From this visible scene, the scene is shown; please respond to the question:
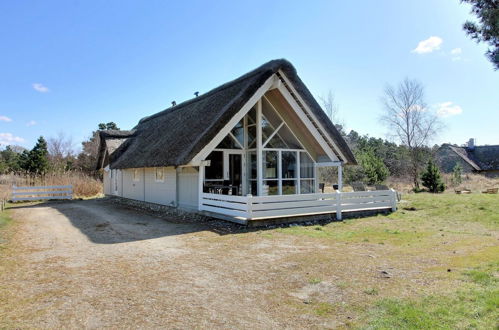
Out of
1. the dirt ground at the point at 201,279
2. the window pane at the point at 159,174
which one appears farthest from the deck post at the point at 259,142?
the window pane at the point at 159,174

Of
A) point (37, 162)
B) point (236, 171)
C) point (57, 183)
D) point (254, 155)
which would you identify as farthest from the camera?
point (37, 162)

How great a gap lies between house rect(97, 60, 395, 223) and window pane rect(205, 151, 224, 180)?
0.04 m

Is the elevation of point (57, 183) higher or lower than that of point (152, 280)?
higher

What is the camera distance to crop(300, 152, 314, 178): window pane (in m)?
14.5

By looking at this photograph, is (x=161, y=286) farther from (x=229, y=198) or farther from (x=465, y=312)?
(x=229, y=198)

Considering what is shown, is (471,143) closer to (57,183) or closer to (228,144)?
(228,144)

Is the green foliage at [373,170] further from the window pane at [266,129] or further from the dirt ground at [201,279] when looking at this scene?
the dirt ground at [201,279]

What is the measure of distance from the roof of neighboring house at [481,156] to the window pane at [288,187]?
37.5 meters

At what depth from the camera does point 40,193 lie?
21.2m

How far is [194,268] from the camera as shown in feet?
20.0

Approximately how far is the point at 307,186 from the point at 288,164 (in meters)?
1.41

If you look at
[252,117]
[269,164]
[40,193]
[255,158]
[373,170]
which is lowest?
[40,193]

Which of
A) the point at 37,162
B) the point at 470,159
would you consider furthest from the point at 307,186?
the point at 470,159

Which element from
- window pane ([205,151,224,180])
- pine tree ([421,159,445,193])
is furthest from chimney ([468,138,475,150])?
window pane ([205,151,224,180])
